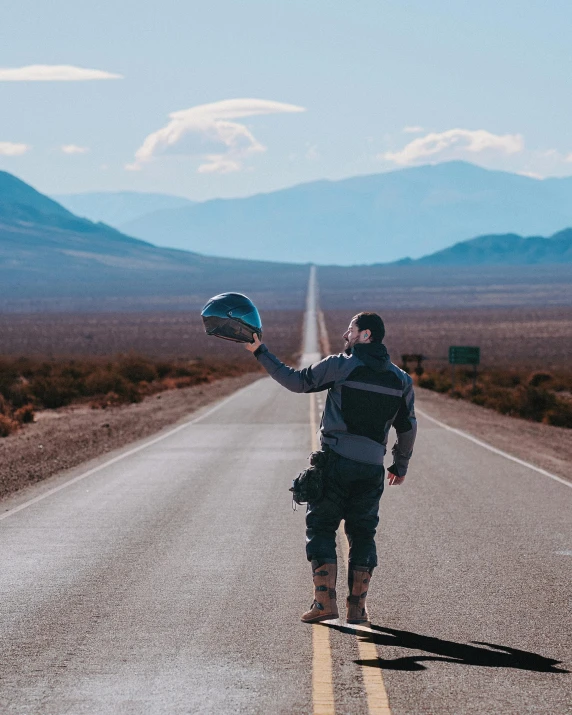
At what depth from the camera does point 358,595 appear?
7.38 metres

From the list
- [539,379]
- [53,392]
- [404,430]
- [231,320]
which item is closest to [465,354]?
[539,379]

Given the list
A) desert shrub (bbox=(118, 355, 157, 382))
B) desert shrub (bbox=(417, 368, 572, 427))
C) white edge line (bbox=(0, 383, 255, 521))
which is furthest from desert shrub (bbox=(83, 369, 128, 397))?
desert shrub (bbox=(417, 368, 572, 427))

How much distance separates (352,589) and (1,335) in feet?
370

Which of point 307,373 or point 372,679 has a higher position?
point 307,373

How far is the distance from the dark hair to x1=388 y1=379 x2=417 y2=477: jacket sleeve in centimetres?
40

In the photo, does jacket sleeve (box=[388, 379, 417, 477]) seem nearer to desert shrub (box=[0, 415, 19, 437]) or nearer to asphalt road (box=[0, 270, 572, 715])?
asphalt road (box=[0, 270, 572, 715])

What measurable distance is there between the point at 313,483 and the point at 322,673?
1.47 m

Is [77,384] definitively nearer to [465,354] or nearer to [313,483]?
[465,354]

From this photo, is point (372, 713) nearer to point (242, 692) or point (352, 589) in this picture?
point (242, 692)

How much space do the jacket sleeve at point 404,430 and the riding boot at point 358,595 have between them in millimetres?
742

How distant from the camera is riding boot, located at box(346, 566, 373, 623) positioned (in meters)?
7.38

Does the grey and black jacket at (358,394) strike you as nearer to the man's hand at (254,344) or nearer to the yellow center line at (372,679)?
the man's hand at (254,344)

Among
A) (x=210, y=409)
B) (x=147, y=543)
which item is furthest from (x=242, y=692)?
(x=210, y=409)

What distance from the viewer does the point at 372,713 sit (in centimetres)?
548
